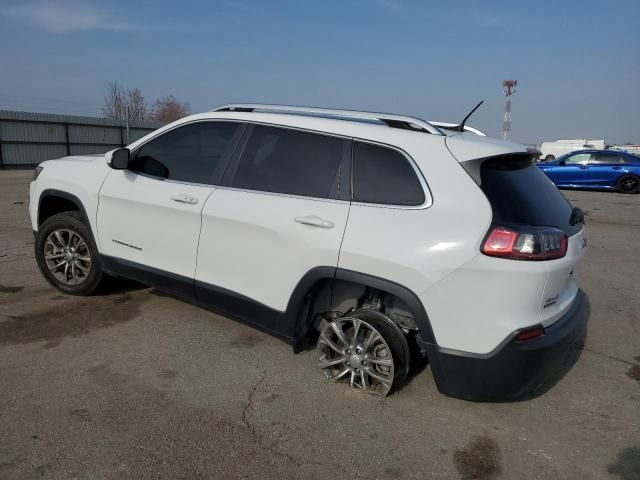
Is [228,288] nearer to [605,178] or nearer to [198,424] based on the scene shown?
[198,424]

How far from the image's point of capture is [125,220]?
13.5 feet

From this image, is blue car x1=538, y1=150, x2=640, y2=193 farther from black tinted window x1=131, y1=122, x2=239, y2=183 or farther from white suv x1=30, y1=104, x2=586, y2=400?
black tinted window x1=131, y1=122, x2=239, y2=183

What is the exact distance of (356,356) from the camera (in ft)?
10.7

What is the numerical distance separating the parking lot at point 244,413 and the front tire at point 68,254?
12.3 inches

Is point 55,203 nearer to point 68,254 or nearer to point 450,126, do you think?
point 68,254

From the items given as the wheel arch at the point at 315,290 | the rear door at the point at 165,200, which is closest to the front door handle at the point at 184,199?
the rear door at the point at 165,200

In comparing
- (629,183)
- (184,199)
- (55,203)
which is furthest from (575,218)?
(629,183)

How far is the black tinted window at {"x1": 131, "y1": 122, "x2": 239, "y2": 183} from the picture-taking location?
3.79 m

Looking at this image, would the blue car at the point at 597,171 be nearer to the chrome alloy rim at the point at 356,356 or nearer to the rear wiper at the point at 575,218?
the rear wiper at the point at 575,218

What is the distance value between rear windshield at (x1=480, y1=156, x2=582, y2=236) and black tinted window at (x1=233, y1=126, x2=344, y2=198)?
927mm

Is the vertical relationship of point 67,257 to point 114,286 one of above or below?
above

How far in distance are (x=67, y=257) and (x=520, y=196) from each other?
387cm

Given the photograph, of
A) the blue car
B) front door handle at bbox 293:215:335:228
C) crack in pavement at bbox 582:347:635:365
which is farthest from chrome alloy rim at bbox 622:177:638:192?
front door handle at bbox 293:215:335:228

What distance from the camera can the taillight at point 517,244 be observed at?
2.67 meters
